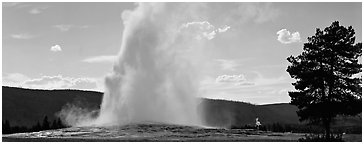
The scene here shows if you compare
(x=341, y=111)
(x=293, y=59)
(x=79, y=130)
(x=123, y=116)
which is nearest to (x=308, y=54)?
(x=293, y=59)

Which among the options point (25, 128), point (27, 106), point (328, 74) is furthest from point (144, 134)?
point (27, 106)

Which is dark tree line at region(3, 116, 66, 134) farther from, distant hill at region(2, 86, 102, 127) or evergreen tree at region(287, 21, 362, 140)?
distant hill at region(2, 86, 102, 127)

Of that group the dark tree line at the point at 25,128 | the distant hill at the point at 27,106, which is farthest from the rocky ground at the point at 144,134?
the distant hill at the point at 27,106

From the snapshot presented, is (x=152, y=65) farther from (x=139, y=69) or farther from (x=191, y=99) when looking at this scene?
(x=191, y=99)

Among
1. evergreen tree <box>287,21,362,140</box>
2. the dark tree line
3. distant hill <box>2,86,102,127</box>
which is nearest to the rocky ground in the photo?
evergreen tree <box>287,21,362,140</box>

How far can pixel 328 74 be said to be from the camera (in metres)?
37.9

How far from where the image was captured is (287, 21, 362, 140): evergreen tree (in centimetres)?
3806

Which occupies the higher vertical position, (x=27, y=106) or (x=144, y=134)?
(x=27, y=106)

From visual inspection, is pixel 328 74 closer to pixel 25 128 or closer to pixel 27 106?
pixel 25 128

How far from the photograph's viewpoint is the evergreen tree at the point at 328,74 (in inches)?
1499

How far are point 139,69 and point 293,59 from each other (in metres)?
34.5

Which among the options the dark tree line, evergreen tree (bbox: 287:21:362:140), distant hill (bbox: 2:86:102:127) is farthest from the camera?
distant hill (bbox: 2:86:102:127)

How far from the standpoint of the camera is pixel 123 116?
63.1m

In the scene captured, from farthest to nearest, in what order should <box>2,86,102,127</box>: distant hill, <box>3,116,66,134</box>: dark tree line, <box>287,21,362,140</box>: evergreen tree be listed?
<box>2,86,102,127</box>: distant hill
<box>3,116,66,134</box>: dark tree line
<box>287,21,362,140</box>: evergreen tree
